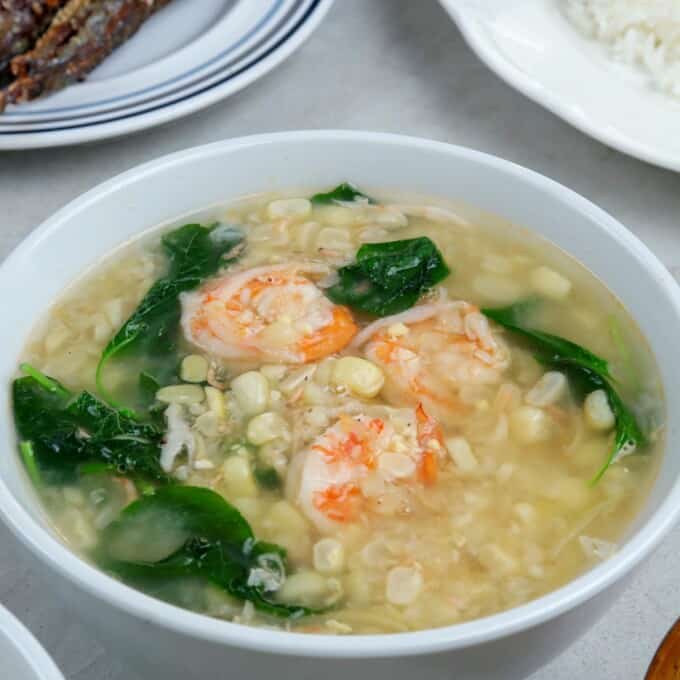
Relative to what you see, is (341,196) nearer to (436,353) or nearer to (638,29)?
(436,353)

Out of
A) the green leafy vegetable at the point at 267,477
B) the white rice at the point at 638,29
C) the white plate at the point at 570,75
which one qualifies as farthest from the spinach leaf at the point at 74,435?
the white rice at the point at 638,29

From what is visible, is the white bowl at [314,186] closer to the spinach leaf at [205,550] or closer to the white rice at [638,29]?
the spinach leaf at [205,550]

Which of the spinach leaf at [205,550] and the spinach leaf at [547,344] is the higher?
the spinach leaf at [205,550]

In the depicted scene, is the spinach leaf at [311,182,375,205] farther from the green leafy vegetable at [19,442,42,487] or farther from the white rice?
the white rice

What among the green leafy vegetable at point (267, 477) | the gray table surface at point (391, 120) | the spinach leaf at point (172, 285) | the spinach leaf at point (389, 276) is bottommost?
the gray table surface at point (391, 120)

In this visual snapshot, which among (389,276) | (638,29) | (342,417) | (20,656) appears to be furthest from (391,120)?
(20,656)

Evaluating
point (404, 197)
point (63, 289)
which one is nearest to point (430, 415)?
point (404, 197)

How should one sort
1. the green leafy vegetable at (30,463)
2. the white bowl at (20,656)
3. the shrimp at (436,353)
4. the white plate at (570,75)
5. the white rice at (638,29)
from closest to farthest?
the white bowl at (20,656)
the green leafy vegetable at (30,463)
the shrimp at (436,353)
the white plate at (570,75)
the white rice at (638,29)
